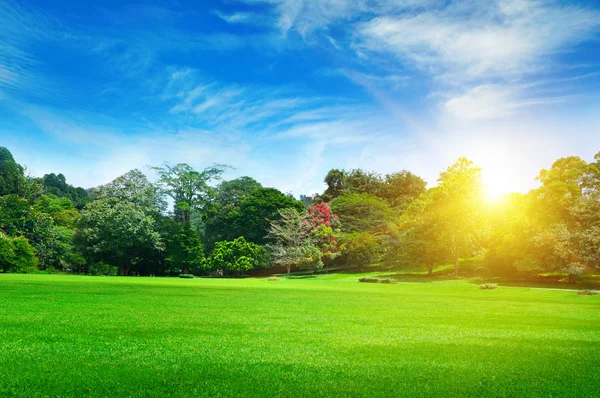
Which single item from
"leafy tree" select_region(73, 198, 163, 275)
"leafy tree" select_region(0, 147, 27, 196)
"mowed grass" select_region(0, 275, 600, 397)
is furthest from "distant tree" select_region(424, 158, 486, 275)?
"leafy tree" select_region(0, 147, 27, 196)

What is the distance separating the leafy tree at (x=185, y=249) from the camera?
50875mm

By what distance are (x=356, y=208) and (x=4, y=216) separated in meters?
38.5

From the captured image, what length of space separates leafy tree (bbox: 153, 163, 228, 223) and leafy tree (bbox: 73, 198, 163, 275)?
644 cm

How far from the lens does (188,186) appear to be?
5681cm

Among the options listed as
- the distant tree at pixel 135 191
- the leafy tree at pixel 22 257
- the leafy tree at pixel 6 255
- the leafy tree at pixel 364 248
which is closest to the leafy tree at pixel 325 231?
the leafy tree at pixel 364 248

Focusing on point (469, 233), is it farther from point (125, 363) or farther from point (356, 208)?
point (125, 363)

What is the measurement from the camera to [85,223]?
4903 cm

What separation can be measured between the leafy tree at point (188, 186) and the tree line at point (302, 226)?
14 centimetres

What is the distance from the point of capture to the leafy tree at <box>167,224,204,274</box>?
50875mm

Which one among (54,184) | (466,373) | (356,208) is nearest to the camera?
(466,373)

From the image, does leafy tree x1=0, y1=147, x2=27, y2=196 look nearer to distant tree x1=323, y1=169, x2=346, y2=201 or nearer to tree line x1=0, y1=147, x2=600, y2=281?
tree line x1=0, y1=147, x2=600, y2=281

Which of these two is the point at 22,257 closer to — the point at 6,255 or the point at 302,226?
the point at 6,255

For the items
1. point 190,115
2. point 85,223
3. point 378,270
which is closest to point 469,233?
point 378,270

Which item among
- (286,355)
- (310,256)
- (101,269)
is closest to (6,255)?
(101,269)
